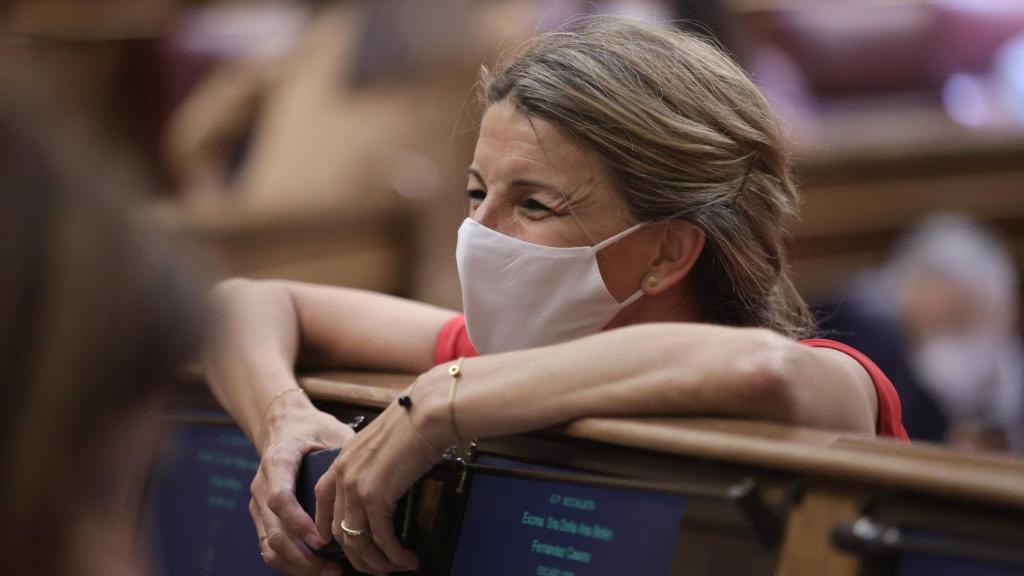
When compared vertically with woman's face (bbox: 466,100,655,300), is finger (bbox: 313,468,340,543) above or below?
below

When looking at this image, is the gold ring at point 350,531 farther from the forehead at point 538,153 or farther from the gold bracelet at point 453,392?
the forehead at point 538,153

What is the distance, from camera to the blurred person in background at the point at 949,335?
3777 mm

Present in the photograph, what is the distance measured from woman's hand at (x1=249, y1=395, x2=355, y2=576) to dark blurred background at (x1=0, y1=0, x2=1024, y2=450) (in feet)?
7.90

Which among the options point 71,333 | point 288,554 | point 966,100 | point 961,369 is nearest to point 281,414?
point 288,554

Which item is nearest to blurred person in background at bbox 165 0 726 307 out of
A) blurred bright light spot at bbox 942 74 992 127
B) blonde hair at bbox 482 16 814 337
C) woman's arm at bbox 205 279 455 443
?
blurred bright light spot at bbox 942 74 992 127

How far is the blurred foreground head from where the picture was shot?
0.65 m

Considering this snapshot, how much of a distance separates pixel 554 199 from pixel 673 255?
0.15 metres

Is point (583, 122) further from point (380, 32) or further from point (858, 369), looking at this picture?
point (380, 32)

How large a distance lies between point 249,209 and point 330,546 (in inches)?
117

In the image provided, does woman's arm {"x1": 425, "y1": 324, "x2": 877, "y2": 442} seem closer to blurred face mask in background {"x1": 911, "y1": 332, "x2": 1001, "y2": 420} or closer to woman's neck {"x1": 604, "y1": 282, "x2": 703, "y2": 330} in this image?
woman's neck {"x1": 604, "y1": 282, "x2": 703, "y2": 330}

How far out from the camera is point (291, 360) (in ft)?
5.50

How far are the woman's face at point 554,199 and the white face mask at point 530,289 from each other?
1 cm

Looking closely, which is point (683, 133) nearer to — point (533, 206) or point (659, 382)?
point (533, 206)

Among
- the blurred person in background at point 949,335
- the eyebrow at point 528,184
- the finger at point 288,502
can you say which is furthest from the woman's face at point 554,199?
the blurred person in background at point 949,335
